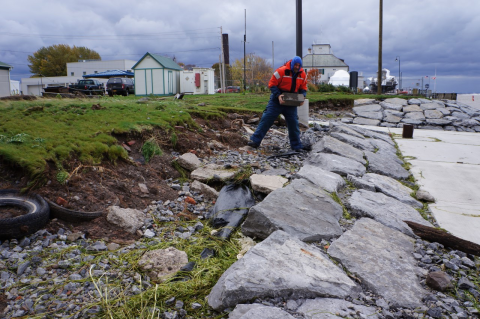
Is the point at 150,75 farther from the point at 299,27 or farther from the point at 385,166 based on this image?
the point at 385,166

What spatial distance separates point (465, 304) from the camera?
7.89ft

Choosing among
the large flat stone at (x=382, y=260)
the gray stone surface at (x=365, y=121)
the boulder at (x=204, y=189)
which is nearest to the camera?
the large flat stone at (x=382, y=260)

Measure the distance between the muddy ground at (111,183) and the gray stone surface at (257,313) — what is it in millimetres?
1643

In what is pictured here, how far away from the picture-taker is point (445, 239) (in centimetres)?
327

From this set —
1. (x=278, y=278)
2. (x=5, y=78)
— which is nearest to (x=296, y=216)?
(x=278, y=278)

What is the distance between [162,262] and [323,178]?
2587 millimetres

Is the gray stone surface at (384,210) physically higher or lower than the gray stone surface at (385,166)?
lower

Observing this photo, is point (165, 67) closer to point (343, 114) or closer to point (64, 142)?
point (343, 114)

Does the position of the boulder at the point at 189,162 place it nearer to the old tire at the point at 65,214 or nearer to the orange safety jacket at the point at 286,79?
→ the old tire at the point at 65,214

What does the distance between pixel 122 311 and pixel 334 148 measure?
5.15 m

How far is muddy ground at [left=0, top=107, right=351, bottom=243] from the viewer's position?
3557 mm

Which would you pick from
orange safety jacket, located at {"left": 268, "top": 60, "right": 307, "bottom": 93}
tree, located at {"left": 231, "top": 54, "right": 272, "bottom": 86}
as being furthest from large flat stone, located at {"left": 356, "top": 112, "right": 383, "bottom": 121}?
tree, located at {"left": 231, "top": 54, "right": 272, "bottom": 86}

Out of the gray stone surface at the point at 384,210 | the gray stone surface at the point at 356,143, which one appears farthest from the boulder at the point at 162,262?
the gray stone surface at the point at 356,143

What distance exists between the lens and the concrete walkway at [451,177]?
13.2 ft
